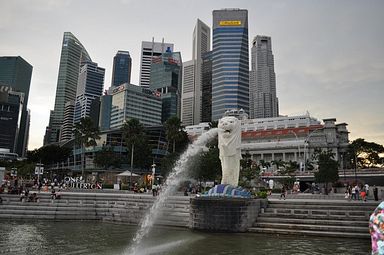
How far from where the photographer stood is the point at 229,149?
22.2 m

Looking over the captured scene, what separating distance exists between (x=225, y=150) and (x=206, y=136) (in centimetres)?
417

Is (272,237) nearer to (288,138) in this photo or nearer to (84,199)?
(84,199)

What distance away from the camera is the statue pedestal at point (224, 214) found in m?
20.2

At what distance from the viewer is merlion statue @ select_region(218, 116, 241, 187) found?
22.2 m

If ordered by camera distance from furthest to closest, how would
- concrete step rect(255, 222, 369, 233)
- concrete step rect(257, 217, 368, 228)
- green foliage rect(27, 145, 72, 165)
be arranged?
green foliage rect(27, 145, 72, 165) → concrete step rect(257, 217, 368, 228) → concrete step rect(255, 222, 369, 233)

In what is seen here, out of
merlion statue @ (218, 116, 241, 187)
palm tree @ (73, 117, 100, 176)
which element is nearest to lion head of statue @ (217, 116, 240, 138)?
merlion statue @ (218, 116, 241, 187)

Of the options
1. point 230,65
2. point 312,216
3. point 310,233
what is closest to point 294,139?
point 230,65

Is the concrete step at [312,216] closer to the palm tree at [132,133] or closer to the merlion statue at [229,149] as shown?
the merlion statue at [229,149]

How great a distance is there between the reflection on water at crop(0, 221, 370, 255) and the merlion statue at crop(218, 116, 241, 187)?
4097 millimetres

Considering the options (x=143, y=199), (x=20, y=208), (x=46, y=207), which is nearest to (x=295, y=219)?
(x=143, y=199)

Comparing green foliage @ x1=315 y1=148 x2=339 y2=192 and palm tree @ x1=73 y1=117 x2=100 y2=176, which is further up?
palm tree @ x1=73 y1=117 x2=100 y2=176

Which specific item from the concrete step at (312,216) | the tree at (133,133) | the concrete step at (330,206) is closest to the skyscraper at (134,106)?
the tree at (133,133)

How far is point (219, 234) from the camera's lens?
1936 centimetres

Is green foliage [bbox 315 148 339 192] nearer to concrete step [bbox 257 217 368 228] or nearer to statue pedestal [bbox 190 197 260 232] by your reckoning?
concrete step [bbox 257 217 368 228]
